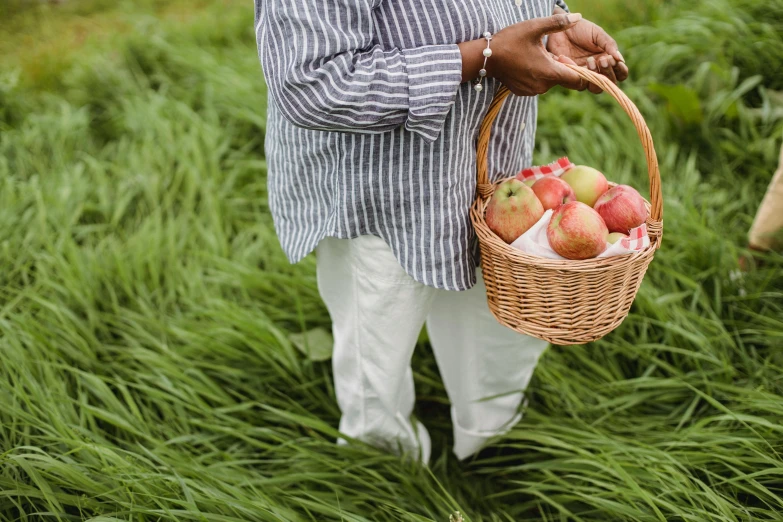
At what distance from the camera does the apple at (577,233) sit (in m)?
1.17

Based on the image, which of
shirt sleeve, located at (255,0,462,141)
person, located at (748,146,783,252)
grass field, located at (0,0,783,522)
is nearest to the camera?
shirt sleeve, located at (255,0,462,141)

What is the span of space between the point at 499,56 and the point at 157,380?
4.62 ft

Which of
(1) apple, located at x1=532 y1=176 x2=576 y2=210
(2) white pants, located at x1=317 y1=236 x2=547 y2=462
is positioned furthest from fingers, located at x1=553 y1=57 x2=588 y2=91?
(2) white pants, located at x1=317 y1=236 x2=547 y2=462

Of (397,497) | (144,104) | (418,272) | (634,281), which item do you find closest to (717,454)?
(634,281)

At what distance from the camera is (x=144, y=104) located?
3.16 metres

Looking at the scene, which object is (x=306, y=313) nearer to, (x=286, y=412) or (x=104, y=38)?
(x=286, y=412)

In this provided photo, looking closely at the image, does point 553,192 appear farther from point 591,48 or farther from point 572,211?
point 591,48

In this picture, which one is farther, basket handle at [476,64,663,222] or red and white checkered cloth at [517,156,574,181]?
red and white checkered cloth at [517,156,574,181]

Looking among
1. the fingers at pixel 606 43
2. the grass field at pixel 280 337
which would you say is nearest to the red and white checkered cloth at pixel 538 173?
the fingers at pixel 606 43

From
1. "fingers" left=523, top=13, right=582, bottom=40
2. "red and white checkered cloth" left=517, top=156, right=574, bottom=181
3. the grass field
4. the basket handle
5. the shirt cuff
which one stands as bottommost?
the grass field

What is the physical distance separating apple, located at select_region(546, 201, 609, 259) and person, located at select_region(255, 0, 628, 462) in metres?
0.22

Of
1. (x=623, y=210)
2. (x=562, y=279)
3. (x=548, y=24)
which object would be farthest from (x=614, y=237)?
(x=548, y=24)

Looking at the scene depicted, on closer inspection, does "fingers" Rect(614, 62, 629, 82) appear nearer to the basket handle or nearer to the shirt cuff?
the basket handle

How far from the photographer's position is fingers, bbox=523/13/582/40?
108 cm
